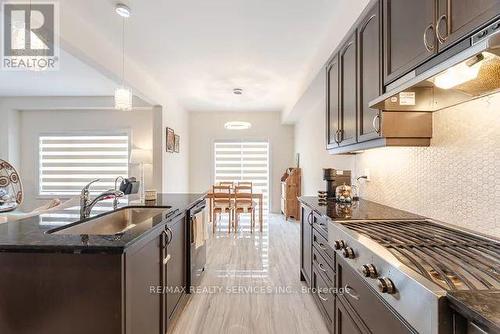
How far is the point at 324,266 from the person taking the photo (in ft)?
6.37

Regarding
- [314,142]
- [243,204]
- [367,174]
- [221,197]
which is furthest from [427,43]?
[221,197]

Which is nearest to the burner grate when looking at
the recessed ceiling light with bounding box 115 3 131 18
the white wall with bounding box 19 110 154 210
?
the recessed ceiling light with bounding box 115 3 131 18

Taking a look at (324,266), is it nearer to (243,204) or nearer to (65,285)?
(65,285)

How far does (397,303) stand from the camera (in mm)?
916

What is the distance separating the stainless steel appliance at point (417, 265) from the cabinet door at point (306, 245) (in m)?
0.88

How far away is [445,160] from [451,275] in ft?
3.10

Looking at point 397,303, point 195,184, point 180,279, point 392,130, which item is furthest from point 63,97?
Result: point 397,303

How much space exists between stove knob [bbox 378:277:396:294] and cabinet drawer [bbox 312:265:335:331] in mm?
810

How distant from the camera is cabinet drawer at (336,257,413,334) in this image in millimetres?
979

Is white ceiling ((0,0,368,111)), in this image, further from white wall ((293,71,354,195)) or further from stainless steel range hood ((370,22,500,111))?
stainless steel range hood ((370,22,500,111))

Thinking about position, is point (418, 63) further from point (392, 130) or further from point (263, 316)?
point (263, 316)

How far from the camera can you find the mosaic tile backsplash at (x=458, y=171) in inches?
48.6

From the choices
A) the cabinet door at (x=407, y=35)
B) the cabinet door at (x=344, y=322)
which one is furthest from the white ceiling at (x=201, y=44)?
the cabinet door at (x=344, y=322)

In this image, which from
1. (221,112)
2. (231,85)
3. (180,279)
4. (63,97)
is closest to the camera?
(180,279)
